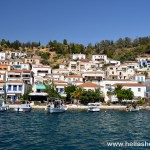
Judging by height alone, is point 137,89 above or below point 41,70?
below

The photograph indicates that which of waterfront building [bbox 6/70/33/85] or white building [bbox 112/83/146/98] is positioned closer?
white building [bbox 112/83/146/98]

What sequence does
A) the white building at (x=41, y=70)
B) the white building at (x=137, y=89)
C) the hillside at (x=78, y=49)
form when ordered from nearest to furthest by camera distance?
the white building at (x=137, y=89), the white building at (x=41, y=70), the hillside at (x=78, y=49)

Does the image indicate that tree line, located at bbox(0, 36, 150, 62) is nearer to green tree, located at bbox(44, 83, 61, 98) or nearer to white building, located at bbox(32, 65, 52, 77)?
white building, located at bbox(32, 65, 52, 77)

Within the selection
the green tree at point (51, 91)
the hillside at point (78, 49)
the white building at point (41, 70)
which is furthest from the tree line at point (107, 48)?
the green tree at point (51, 91)

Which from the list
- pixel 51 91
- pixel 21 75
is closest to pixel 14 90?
pixel 21 75

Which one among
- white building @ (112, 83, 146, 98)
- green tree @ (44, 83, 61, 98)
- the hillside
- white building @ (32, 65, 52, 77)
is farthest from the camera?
the hillside

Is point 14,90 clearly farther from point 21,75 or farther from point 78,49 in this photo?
point 78,49

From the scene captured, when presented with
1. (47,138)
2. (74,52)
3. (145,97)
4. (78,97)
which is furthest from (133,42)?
(47,138)

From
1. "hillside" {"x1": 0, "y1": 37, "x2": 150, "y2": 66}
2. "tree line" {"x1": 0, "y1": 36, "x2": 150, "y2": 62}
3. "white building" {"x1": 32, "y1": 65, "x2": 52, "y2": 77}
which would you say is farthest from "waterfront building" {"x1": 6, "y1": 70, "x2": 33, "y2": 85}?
"tree line" {"x1": 0, "y1": 36, "x2": 150, "y2": 62}

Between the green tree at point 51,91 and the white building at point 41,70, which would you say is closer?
the green tree at point 51,91

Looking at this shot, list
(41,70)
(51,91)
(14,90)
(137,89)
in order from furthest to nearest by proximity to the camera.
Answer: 1. (41,70)
2. (137,89)
3. (14,90)
4. (51,91)

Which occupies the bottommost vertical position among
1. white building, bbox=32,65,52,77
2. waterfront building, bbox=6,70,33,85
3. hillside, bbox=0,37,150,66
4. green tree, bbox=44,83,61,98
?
green tree, bbox=44,83,61,98

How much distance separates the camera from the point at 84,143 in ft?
66.4

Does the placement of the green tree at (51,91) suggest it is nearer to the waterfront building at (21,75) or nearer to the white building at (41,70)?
the waterfront building at (21,75)
